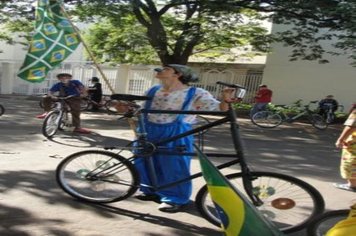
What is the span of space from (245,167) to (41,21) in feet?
10.0

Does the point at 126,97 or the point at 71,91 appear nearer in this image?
the point at 126,97

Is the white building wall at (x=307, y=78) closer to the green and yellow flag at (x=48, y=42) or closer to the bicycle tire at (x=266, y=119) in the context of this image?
the bicycle tire at (x=266, y=119)

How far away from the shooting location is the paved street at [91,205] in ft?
15.1

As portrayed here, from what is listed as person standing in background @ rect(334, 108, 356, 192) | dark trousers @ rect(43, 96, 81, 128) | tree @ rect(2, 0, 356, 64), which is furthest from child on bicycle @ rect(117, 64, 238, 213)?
tree @ rect(2, 0, 356, 64)

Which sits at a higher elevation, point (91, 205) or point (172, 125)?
point (172, 125)

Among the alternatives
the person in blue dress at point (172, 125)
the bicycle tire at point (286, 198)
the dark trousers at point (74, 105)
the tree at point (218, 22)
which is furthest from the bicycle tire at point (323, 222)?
the tree at point (218, 22)

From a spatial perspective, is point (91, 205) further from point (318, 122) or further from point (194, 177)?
point (318, 122)

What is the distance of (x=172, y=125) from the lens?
16.6 feet

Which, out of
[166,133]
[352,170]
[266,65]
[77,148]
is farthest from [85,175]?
[266,65]

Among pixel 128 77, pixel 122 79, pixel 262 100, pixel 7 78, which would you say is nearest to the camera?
pixel 262 100

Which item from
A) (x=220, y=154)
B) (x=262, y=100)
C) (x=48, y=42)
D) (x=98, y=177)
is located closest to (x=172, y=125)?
(x=220, y=154)

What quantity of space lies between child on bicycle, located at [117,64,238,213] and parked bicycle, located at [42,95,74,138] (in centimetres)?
557

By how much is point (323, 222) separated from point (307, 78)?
21.3m

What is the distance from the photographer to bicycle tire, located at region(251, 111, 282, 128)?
1636 centimetres
